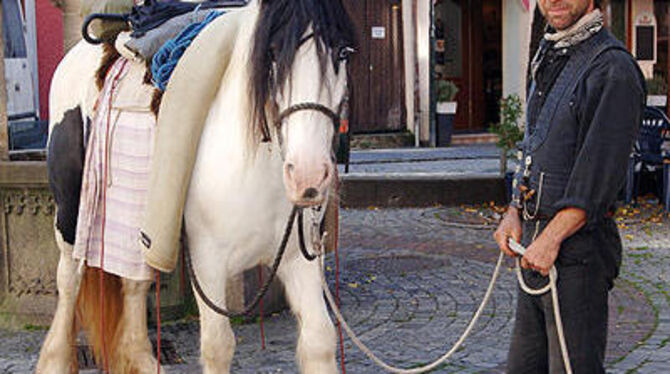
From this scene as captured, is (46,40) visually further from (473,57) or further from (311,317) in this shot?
(311,317)

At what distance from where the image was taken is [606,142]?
2863mm

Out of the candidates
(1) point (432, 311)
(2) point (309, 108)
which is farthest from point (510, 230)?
(1) point (432, 311)

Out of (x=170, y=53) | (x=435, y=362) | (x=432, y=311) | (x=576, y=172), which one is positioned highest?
(x=170, y=53)

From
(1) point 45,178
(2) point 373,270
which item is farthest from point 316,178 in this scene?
(2) point 373,270

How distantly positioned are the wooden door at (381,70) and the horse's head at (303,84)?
1419 centimetres

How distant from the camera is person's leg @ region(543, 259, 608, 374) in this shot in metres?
3.04

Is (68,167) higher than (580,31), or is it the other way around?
(580,31)

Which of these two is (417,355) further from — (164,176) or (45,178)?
(45,178)

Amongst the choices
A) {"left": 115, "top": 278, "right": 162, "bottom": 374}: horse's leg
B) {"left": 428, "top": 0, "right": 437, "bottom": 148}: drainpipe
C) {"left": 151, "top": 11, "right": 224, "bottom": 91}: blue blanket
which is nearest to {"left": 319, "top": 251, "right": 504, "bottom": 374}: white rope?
{"left": 151, "top": 11, "right": 224, "bottom": 91}: blue blanket

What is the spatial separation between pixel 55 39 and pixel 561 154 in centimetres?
1294

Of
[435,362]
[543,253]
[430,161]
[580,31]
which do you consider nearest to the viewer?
[543,253]

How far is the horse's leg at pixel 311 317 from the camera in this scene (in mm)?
3639

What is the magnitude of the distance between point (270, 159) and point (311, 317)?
0.67m

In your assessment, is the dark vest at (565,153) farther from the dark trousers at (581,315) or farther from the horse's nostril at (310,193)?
the horse's nostril at (310,193)
